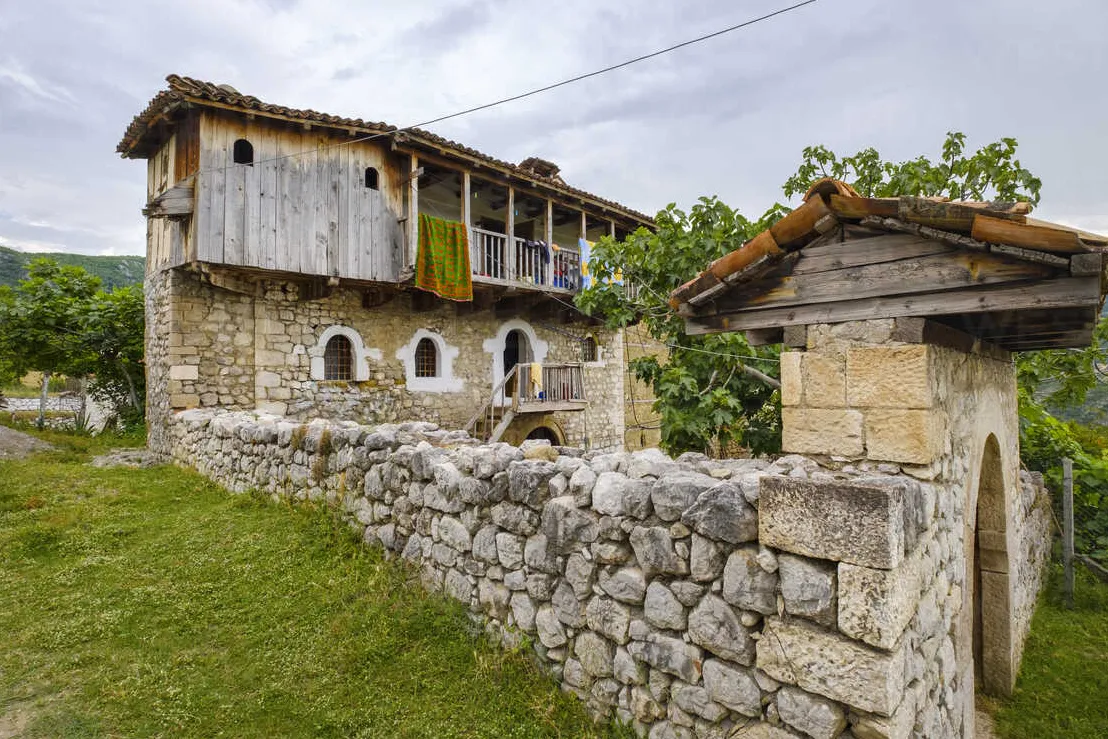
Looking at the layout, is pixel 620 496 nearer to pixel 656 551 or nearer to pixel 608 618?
pixel 656 551

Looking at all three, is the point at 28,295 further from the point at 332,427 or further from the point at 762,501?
the point at 762,501

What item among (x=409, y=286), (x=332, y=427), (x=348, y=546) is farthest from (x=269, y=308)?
(x=348, y=546)

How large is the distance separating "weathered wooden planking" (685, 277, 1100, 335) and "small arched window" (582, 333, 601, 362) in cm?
1174

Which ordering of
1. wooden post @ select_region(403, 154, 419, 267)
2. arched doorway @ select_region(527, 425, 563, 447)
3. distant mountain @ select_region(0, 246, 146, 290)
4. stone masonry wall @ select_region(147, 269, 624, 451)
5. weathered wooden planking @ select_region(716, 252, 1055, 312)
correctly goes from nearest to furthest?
weathered wooden planking @ select_region(716, 252, 1055, 312), stone masonry wall @ select_region(147, 269, 624, 451), wooden post @ select_region(403, 154, 419, 267), arched doorway @ select_region(527, 425, 563, 447), distant mountain @ select_region(0, 246, 146, 290)

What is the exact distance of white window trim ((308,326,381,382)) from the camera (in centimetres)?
1011

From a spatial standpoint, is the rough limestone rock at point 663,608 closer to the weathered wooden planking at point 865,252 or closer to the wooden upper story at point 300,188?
the weathered wooden planking at point 865,252

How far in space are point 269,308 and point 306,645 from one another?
7565 millimetres

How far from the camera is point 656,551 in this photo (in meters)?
2.64

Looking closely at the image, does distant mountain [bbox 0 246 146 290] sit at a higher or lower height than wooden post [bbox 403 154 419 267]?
higher

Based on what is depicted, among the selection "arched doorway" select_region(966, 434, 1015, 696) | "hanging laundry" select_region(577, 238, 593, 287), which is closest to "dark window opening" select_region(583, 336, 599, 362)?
"hanging laundry" select_region(577, 238, 593, 287)

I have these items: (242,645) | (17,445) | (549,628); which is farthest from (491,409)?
(549,628)

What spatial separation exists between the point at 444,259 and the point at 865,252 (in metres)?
8.54

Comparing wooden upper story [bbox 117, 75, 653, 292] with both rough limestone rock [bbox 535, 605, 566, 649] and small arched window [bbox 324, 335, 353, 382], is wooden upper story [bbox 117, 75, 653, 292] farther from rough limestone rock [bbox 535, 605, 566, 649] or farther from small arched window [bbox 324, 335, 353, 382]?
rough limestone rock [bbox 535, 605, 566, 649]

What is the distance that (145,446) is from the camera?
10.6 meters
